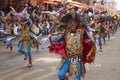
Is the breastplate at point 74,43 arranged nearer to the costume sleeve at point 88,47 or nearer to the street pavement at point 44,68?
the costume sleeve at point 88,47

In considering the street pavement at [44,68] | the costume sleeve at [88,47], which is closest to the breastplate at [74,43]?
the costume sleeve at [88,47]

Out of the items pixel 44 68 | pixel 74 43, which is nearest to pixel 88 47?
pixel 74 43

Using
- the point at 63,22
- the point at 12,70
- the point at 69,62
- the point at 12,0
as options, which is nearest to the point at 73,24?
the point at 63,22

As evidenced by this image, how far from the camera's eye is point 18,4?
30.6 metres

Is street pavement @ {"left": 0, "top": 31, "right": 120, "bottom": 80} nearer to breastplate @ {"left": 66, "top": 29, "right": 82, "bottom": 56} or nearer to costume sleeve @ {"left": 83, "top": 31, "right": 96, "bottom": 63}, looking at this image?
costume sleeve @ {"left": 83, "top": 31, "right": 96, "bottom": 63}

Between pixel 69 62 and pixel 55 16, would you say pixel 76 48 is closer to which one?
pixel 69 62

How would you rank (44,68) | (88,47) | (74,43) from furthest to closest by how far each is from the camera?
(44,68)
(88,47)
(74,43)

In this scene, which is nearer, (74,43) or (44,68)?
(74,43)

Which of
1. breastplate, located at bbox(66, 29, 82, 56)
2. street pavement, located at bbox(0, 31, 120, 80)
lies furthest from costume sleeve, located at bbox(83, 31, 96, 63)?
street pavement, located at bbox(0, 31, 120, 80)

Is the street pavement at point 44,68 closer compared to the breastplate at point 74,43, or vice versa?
the breastplate at point 74,43

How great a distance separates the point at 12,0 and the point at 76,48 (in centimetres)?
2197

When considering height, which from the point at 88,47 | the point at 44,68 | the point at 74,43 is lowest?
the point at 44,68

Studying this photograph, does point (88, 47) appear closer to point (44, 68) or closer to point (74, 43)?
point (74, 43)

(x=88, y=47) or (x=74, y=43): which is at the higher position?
(x=74, y=43)
